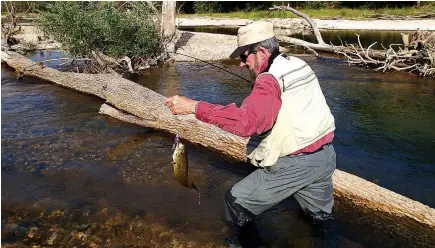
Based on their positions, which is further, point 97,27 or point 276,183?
point 97,27

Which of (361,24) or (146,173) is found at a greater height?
(361,24)

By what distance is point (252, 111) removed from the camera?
301cm

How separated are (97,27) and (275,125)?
486 inches

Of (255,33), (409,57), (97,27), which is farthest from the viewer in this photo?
(409,57)

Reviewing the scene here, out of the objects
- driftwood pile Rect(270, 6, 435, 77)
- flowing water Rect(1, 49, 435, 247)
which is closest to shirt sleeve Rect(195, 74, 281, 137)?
flowing water Rect(1, 49, 435, 247)

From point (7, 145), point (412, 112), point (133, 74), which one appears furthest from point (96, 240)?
point (133, 74)

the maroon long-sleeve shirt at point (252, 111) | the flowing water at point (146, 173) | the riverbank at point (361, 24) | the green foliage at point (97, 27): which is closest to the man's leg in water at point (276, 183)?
the maroon long-sleeve shirt at point (252, 111)

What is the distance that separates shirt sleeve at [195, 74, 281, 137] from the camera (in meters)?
3.01

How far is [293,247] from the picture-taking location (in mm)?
4812

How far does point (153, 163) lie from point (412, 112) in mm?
7142

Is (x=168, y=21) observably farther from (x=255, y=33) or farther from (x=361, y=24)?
(x=361, y=24)

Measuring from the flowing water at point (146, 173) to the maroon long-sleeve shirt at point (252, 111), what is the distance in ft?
7.39

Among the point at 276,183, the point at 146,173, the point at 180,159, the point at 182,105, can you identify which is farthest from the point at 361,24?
the point at 182,105

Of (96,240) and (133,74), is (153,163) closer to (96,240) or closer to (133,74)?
(96,240)
